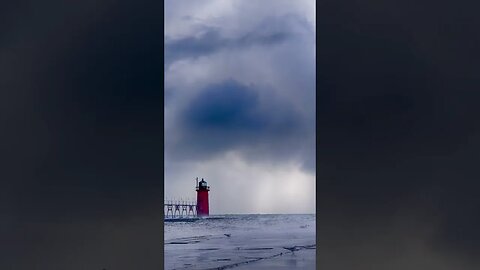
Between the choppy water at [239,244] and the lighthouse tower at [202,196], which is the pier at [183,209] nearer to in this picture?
the lighthouse tower at [202,196]

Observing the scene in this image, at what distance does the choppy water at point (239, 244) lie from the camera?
5.62 m

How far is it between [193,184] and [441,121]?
1.55m

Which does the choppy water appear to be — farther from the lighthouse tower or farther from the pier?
the lighthouse tower

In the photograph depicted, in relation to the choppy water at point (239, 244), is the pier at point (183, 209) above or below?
above

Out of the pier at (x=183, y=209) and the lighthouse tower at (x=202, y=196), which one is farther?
the pier at (x=183, y=209)

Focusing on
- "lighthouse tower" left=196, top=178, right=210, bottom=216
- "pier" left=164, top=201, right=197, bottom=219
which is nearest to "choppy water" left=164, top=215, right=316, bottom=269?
"pier" left=164, top=201, right=197, bottom=219

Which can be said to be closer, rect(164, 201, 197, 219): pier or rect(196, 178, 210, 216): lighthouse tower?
rect(196, 178, 210, 216): lighthouse tower

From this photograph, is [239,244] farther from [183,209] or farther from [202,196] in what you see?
[202,196]

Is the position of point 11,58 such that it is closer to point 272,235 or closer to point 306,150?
point 306,150

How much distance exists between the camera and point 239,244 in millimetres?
6973

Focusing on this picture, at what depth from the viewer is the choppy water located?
562 cm

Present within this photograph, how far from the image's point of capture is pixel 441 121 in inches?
81.1

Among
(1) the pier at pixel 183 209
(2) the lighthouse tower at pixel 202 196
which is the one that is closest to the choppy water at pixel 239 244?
(1) the pier at pixel 183 209

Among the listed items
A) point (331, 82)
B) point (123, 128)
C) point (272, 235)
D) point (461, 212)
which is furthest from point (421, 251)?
point (272, 235)
